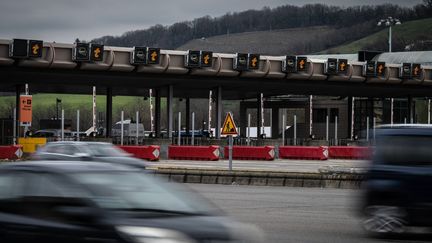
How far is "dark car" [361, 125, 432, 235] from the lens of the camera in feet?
43.4

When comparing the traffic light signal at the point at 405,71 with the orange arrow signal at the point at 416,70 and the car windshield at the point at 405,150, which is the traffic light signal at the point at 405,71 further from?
the car windshield at the point at 405,150

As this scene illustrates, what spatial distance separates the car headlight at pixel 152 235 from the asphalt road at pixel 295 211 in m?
5.61

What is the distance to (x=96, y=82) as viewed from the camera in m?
59.1

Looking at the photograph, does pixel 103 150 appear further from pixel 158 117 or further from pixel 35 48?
pixel 158 117

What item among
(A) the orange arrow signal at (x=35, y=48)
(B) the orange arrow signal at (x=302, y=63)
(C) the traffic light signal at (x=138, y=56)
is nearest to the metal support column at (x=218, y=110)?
(B) the orange arrow signal at (x=302, y=63)

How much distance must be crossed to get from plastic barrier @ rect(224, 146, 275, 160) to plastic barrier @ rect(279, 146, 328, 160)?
8.51ft

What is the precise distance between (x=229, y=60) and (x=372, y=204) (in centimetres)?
4143

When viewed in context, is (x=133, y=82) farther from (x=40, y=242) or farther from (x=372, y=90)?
(x=40, y=242)

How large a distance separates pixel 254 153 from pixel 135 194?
4150cm

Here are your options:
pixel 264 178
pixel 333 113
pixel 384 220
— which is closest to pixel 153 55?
pixel 264 178

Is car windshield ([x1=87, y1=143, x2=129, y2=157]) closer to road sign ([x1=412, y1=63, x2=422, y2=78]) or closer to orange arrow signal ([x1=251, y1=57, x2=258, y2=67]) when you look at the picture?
orange arrow signal ([x1=251, y1=57, x2=258, y2=67])

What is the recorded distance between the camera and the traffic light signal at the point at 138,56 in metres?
50.0

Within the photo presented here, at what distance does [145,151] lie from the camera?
Answer: 45938 millimetres

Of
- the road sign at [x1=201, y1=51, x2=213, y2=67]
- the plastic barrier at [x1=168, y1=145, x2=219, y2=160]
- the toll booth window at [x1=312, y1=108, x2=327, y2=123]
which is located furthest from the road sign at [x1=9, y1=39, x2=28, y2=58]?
the toll booth window at [x1=312, y1=108, x2=327, y2=123]
